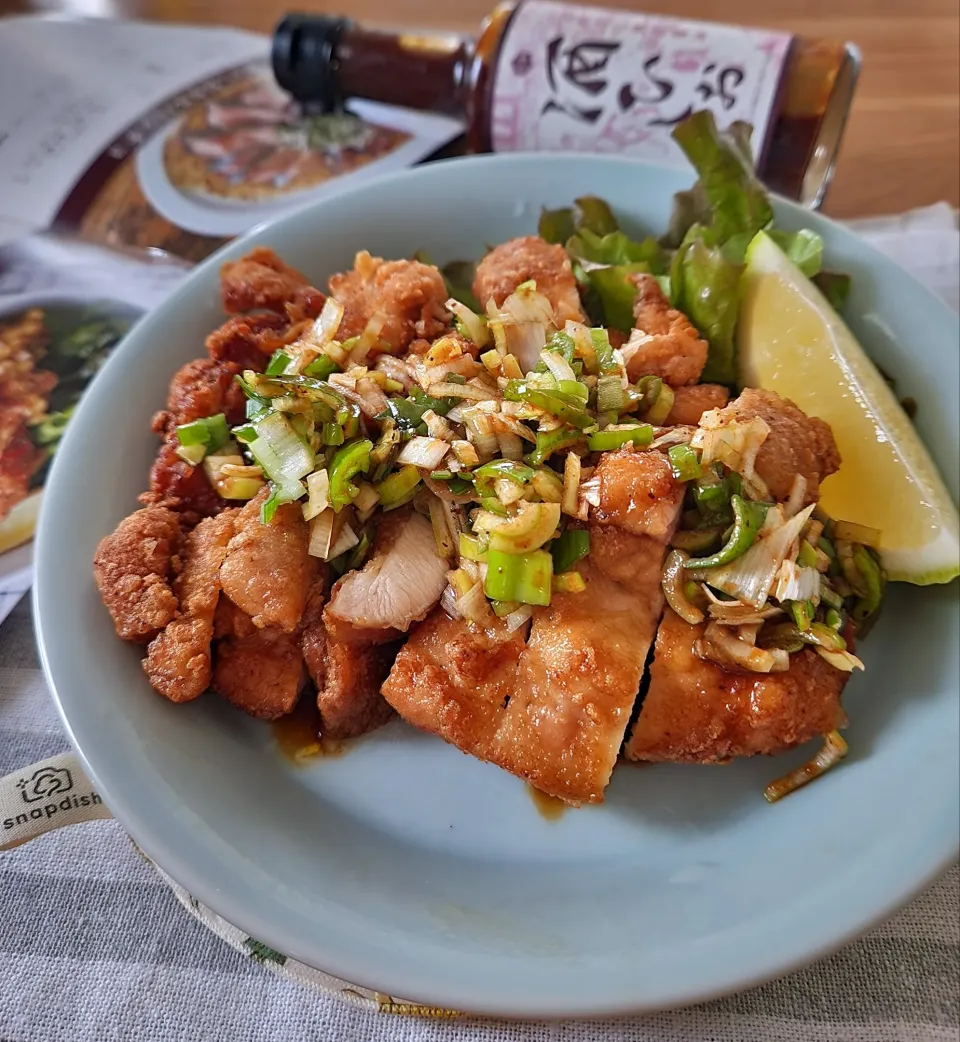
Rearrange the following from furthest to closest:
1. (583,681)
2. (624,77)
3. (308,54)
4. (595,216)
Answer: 1. (308,54)
2. (624,77)
3. (595,216)
4. (583,681)

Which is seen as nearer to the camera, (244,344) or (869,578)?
(869,578)

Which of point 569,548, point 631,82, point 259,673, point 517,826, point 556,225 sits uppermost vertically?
point 631,82

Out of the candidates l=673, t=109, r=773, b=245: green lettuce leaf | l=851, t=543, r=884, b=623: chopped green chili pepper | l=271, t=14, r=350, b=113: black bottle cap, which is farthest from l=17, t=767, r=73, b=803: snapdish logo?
l=271, t=14, r=350, b=113: black bottle cap

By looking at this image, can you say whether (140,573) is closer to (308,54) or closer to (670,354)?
(670,354)

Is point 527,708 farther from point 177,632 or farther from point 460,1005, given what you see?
point 177,632

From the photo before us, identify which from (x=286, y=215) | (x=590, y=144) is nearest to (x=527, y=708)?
(x=286, y=215)

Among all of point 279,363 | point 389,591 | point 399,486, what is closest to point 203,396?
point 279,363

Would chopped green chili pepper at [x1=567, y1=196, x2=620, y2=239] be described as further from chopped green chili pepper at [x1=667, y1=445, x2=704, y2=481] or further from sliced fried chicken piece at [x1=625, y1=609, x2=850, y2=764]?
sliced fried chicken piece at [x1=625, y1=609, x2=850, y2=764]
